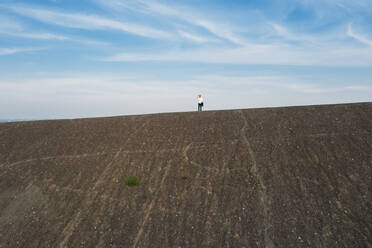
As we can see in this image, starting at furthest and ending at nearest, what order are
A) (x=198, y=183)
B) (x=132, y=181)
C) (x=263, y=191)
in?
(x=132, y=181), (x=198, y=183), (x=263, y=191)

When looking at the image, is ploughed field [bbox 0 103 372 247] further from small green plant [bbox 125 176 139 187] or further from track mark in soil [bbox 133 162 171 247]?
small green plant [bbox 125 176 139 187]

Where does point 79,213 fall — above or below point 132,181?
below

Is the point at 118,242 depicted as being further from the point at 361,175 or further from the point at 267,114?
the point at 267,114

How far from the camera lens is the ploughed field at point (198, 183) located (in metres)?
10.5

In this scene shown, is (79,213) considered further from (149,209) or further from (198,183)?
(198,183)

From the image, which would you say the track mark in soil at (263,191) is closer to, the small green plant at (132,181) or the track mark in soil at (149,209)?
the track mark in soil at (149,209)

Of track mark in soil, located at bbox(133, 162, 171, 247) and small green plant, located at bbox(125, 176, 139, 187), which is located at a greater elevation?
small green plant, located at bbox(125, 176, 139, 187)

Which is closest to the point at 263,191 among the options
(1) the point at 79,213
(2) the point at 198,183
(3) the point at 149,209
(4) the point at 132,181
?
(2) the point at 198,183

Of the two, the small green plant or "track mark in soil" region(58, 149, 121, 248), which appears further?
the small green plant

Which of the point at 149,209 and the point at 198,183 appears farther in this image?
the point at 198,183

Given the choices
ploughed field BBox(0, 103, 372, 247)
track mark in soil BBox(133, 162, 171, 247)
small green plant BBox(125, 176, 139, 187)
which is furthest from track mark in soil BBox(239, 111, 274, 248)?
small green plant BBox(125, 176, 139, 187)

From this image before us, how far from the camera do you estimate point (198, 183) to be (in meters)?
13.2

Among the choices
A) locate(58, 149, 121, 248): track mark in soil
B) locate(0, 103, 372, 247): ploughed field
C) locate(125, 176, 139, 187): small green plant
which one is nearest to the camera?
locate(0, 103, 372, 247): ploughed field

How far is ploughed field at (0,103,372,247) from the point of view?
10461 mm
